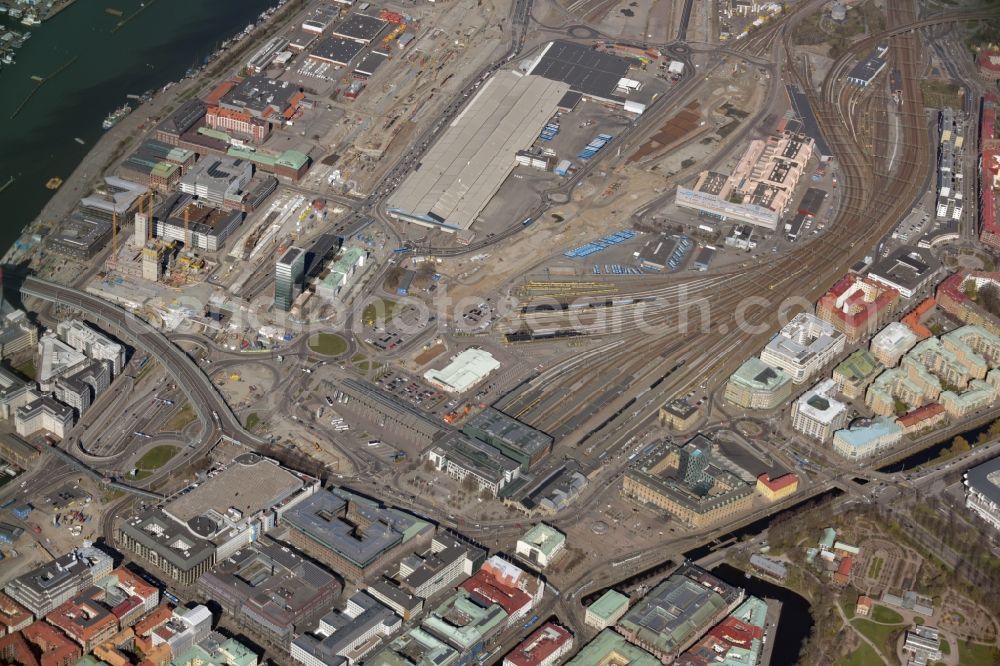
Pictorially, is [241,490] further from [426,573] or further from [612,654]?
[612,654]

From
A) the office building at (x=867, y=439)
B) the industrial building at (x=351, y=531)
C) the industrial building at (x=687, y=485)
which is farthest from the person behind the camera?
the office building at (x=867, y=439)

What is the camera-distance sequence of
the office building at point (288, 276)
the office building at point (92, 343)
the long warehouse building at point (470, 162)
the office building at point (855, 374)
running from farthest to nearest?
the long warehouse building at point (470, 162), the office building at point (288, 276), the office building at point (855, 374), the office building at point (92, 343)

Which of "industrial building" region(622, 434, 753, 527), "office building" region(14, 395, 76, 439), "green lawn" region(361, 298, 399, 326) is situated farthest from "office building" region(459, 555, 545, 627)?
"office building" region(14, 395, 76, 439)

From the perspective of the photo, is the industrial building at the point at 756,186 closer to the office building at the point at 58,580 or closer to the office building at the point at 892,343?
the office building at the point at 892,343

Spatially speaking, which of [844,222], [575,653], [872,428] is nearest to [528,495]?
[575,653]

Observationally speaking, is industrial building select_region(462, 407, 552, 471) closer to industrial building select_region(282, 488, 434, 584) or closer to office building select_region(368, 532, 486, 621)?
industrial building select_region(282, 488, 434, 584)

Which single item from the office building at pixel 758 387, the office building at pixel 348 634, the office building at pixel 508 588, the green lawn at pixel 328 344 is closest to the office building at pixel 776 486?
the office building at pixel 758 387

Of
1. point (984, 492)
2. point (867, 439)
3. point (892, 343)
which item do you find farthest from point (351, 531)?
point (892, 343)
